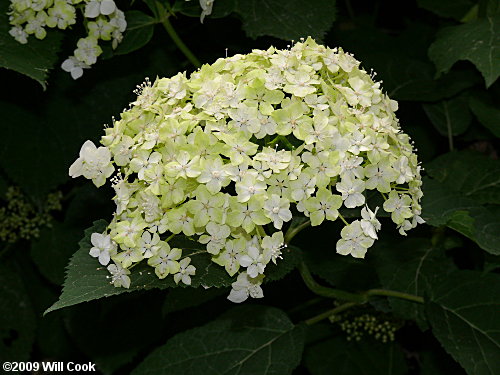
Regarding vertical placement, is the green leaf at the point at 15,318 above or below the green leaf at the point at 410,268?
below

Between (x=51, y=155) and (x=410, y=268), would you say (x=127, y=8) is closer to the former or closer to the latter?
(x=51, y=155)

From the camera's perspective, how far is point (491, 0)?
271cm

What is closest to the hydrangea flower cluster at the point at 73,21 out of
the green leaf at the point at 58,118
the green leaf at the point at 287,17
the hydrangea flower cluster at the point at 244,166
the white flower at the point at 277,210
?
the green leaf at the point at 58,118

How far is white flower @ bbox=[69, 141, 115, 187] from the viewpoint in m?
1.86

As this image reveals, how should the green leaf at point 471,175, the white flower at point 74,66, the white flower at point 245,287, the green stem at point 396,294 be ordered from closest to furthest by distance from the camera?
the white flower at point 245,287 < the green stem at point 396,294 < the white flower at point 74,66 < the green leaf at point 471,175

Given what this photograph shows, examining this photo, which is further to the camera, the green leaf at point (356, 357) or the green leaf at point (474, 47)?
the green leaf at point (356, 357)

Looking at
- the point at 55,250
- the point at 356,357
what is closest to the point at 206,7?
the point at 55,250

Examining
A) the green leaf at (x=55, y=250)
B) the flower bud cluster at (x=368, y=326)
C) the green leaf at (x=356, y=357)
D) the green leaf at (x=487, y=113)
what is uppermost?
the green leaf at (x=487, y=113)

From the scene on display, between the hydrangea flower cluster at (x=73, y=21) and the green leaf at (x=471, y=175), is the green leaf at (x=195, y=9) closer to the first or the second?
the hydrangea flower cluster at (x=73, y=21)

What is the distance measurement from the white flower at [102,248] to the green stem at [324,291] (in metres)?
0.60

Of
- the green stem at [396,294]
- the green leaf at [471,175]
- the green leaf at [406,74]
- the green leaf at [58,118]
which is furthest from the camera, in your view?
the green leaf at [406,74]

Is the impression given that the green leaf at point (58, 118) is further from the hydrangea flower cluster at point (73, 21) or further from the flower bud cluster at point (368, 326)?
the flower bud cluster at point (368, 326)

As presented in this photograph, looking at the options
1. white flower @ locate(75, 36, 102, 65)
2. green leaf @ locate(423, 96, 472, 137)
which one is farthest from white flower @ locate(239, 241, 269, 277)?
green leaf @ locate(423, 96, 472, 137)

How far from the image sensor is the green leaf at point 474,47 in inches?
96.3
